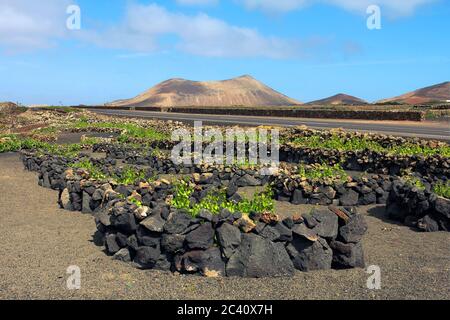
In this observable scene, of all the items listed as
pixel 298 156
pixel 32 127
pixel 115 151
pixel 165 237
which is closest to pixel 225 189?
pixel 165 237

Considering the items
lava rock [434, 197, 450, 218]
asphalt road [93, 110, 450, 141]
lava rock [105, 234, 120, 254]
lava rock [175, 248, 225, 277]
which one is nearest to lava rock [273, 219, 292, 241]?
lava rock [175, 248, 225, 277]

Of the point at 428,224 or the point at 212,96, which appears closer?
the point at 428,224

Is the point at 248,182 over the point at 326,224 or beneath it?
beneath

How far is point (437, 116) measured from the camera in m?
38.2

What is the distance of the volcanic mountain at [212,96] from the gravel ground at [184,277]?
515 ft

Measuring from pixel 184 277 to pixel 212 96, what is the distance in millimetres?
171665

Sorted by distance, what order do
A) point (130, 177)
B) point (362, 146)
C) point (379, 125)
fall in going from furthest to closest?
point (379, 125), point (362, 146), point (130, 177)

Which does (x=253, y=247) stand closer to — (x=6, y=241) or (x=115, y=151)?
(x=6, y=241)

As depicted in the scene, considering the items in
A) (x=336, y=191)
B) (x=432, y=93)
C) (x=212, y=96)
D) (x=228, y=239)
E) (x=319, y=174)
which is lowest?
(x=336, y=191)

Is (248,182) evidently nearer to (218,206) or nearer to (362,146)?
(362,146)

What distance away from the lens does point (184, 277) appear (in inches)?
274

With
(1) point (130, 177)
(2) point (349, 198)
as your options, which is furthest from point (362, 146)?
(1) point (130, 177)

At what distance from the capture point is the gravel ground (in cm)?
636

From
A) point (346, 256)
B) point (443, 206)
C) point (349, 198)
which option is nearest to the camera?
point (346, 256)
